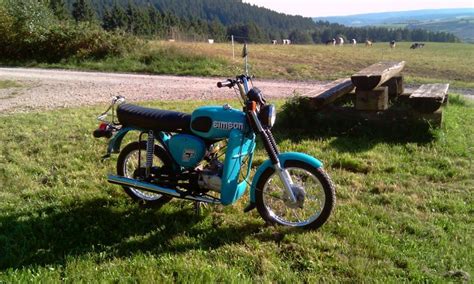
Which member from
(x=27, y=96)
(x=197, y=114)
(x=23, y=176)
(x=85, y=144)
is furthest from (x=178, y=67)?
(x=197, y=114)

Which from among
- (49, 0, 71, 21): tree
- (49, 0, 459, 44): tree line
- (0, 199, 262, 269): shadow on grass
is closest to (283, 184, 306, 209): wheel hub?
(0, 199, 262, 269): shadow on grass

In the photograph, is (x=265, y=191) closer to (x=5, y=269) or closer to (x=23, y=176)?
(x=5, y=269)

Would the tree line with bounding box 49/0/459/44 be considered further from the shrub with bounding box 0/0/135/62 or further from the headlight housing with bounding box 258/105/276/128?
the headlight housing with bounding box 258/105/276/128

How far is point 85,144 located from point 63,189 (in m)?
1.79

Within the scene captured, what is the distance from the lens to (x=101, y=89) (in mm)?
13031

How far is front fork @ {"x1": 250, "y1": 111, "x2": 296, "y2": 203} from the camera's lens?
12.7 feet

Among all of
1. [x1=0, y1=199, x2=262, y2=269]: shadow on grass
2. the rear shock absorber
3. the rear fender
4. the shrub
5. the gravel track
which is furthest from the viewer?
the shrub

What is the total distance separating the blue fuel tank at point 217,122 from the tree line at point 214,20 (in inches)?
719

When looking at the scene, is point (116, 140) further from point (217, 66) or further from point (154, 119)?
point (217, 66)

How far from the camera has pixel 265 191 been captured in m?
4.23

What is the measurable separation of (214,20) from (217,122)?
128269 millimetres

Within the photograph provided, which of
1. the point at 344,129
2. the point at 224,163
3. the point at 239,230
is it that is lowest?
the point at 239,230

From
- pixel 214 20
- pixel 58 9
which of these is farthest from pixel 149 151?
pixel 214 20

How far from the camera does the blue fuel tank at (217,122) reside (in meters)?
3.97
